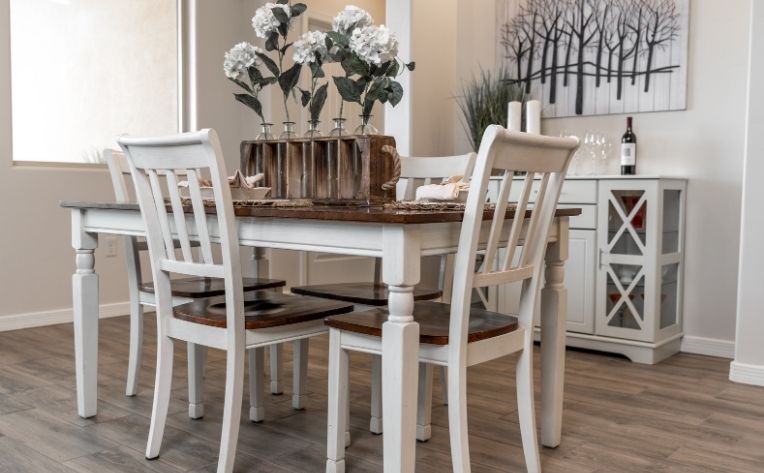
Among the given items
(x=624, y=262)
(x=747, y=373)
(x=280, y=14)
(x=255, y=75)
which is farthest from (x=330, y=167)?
(x=747, y=373)

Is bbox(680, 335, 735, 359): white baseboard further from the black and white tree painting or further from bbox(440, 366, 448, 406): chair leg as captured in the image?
bbox(440, 366, 448, 406): chair leg

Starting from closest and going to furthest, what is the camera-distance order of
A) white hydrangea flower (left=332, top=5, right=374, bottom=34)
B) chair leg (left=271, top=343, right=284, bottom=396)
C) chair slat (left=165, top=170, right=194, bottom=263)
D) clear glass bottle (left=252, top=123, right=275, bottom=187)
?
chair slat (left=165, top=170, right=194, bottom=263) → white hydrangea flower (left=332, top=5, right=374, bottom=34) → clear glass bottle (left=252, top=123, right=275, bottom=187) → chair leg (left=271, top=343, right=284, bottom=396)

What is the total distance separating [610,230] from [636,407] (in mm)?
1001

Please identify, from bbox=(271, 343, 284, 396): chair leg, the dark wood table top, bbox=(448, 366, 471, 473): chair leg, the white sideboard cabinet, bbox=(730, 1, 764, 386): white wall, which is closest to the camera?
the dark wood table top

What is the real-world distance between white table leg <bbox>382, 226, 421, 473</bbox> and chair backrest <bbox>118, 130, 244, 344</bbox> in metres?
0.44

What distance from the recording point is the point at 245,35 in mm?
5031

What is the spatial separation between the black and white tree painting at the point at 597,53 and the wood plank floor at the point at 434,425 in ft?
4.45

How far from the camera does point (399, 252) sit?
5.21 ft

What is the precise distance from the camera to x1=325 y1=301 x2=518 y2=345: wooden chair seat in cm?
175

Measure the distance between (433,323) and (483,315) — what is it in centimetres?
20

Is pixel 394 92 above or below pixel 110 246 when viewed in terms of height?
above

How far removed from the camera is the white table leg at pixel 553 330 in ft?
7.17

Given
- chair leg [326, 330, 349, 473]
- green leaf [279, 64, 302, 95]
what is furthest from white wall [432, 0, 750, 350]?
chair leg [326, 330, 349, 473]

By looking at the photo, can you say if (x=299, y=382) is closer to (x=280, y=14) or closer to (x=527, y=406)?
(x=527, y=406)
